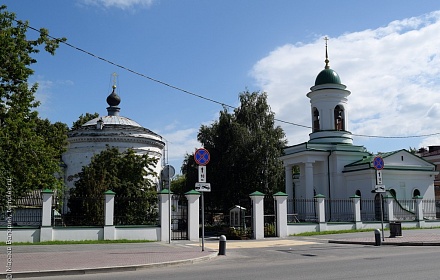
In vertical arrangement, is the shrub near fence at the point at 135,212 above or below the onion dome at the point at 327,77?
below

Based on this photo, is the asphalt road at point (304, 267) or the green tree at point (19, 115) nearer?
the asphalt road at point (304, 267)

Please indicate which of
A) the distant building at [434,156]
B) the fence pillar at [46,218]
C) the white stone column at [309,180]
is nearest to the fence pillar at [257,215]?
the fence pillar at [46,218]

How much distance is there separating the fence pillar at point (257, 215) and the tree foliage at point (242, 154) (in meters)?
16.4

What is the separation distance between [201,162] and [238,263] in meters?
4.13

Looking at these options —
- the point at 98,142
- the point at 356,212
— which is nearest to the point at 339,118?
the point at 356,212

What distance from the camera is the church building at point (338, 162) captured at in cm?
3441

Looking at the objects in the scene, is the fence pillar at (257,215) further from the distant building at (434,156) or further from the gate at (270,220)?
the distant building at (434,156)

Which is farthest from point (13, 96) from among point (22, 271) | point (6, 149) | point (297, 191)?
point (297, 191)

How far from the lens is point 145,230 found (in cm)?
2195

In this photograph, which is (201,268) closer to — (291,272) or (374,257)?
(291,272)

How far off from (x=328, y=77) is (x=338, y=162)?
7.29m

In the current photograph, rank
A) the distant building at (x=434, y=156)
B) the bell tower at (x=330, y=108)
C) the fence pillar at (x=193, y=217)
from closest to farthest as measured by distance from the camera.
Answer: the fence pillar at (x=193, y=217) < the bell tower at (x=330, y=108) < the distant building at (x=434, y=156)

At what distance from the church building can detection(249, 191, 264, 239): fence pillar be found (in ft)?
36.6

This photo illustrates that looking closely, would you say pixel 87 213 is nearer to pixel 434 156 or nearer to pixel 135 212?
pixel 135 212
